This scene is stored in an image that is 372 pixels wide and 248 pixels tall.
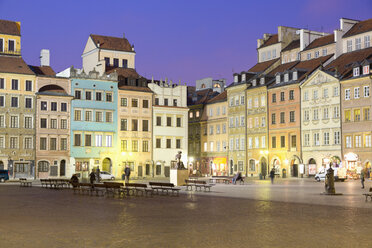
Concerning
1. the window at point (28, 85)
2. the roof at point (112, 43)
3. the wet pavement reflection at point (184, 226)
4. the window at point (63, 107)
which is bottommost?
the wet pavement reflection at point (184, 226)

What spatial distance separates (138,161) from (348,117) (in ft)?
90.5

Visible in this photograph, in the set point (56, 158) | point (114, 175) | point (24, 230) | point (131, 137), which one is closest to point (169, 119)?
point (131, 137)

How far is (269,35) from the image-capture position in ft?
281

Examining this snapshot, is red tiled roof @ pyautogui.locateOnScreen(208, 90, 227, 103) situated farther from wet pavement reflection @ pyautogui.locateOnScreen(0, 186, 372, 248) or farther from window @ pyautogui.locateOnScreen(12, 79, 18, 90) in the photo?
wet pavement reflection @ pyautogui.locateOnScreen(0, 186, 372, 248)

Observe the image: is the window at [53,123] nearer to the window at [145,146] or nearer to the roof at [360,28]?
the window at [145,146]

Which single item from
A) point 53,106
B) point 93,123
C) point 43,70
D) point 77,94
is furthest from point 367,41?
point 43,70

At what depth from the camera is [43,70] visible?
243ft

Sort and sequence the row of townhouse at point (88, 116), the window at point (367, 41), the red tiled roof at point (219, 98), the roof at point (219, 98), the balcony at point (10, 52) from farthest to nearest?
1. the red tiled roof at point (219, 98)
2. the roof at point (219, 98)
3. the balcony at point (10, 52)
4. the row of townhouse at point (88, 116)
5. the window at point (367, 41)

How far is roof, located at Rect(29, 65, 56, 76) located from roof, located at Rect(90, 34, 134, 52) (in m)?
7.99

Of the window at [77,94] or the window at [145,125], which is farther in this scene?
the window at [145,125]

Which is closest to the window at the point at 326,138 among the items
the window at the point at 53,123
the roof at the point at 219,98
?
the roof at the point at 219,98

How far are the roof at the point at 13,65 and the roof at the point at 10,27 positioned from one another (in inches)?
160

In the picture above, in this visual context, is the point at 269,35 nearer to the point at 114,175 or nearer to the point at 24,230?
the point at 114,175

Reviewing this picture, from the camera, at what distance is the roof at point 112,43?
8025 centimetres
